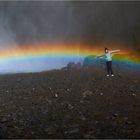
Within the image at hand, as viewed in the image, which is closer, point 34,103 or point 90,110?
point 90,110

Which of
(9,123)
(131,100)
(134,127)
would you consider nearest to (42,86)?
(131,100)

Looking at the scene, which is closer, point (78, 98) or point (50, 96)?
point (78, 98)

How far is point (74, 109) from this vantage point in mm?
17828

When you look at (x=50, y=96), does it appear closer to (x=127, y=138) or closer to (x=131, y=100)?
(x=131, y=100)

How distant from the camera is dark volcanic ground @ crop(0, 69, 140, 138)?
14023mm

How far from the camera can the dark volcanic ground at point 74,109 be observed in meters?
14.0

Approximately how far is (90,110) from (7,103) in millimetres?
5561

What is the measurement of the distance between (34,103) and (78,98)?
2578 mm

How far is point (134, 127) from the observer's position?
560 inches

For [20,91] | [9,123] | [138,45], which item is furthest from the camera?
[138,45]

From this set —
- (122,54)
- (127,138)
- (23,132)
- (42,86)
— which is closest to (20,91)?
(42,86)

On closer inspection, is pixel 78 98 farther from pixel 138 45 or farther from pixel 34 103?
pixel 138 45

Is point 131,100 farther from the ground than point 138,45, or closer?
closer

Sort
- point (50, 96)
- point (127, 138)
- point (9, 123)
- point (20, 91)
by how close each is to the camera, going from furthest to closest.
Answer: point (20, 91), point (50, 96), point (9, 123), point (127, 138)
